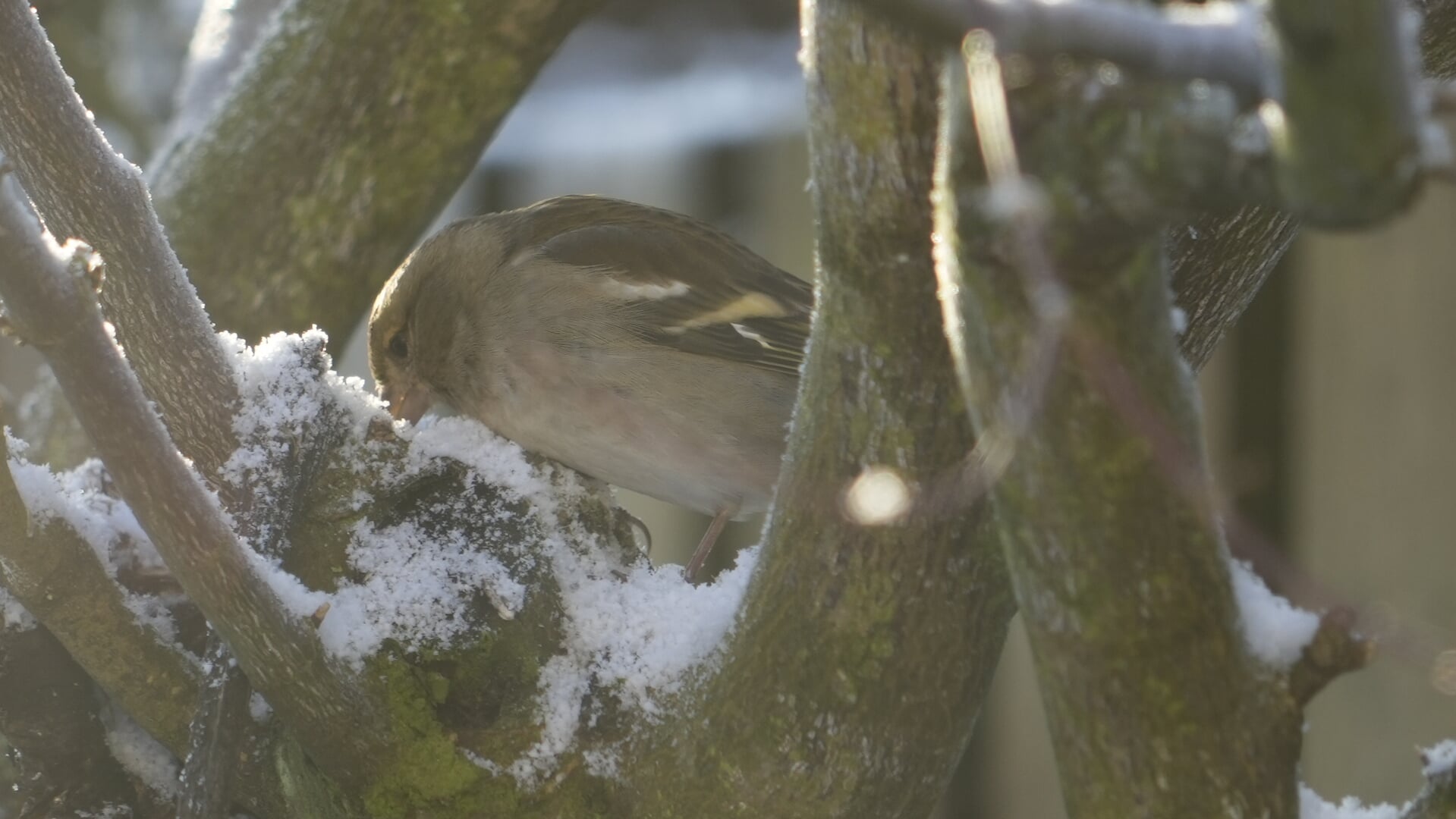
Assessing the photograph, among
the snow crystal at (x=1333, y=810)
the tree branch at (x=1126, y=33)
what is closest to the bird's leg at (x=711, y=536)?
the snow crystal at (x=1333, y=810)

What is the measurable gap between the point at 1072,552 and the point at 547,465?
1274 mm

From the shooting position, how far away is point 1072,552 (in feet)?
3.91

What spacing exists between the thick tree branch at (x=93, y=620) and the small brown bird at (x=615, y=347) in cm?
80

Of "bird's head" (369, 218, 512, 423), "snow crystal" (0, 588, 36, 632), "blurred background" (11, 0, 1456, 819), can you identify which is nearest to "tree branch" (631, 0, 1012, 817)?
"snow crystal" (0, 588, 36, 632)

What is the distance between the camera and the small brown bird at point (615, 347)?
2564mm

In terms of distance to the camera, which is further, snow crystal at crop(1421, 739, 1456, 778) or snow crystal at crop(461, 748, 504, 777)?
snow crystal at crop(461, 748, 504, 777)

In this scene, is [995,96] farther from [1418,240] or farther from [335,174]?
[1418,240]

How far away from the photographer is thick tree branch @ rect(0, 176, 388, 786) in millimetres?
1217

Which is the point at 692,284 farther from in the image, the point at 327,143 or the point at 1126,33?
the point at 1126,33

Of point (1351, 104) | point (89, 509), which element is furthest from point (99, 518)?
point (1351, 104)

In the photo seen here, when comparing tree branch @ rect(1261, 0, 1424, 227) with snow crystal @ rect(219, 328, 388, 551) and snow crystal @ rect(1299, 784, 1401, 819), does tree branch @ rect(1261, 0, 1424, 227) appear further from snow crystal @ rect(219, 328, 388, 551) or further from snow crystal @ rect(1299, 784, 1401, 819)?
snow crystal @ rect(219, 328, 388, 551)

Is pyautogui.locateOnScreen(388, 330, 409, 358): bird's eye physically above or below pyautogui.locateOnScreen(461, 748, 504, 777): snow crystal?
above

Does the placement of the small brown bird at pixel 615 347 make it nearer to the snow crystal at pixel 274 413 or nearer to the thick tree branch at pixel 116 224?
the snow crystal at pixel 274 413

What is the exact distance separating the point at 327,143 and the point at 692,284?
0.75 m
